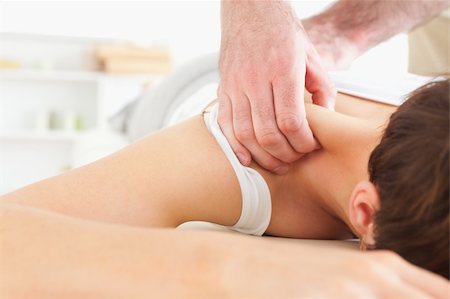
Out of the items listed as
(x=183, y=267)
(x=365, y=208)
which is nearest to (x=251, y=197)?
(x=365, y=208)

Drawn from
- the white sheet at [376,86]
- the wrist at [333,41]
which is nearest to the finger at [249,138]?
the white sheet at [376,86]

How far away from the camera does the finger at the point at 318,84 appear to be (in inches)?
49.1

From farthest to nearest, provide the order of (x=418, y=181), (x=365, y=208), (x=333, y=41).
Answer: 1. (x=333, y=41)
2. (x=365, y=208)
3. (x=418, y=181)

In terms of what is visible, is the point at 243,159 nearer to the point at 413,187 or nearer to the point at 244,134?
the point at 244,134

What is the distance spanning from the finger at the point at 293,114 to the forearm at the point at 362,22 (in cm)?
68

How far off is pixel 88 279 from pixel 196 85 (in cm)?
157

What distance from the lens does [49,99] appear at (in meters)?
5.70

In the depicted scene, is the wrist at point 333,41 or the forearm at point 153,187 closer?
the forearm at point 153,187

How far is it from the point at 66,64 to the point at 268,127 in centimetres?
494

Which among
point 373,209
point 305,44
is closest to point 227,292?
point 373,209

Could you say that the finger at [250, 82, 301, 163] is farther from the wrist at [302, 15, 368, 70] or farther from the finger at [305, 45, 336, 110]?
the wrist at [302, 15, 368, 70]

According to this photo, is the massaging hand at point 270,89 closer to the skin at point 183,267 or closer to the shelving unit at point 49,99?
the skin at point 183,267

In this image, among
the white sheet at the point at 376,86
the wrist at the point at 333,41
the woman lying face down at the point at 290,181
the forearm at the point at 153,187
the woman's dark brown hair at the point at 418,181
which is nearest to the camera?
the woman's dark brown hair at the point at 418,181

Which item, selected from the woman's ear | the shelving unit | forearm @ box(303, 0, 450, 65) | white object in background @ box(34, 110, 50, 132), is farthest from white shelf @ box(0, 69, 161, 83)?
the woman's ear
